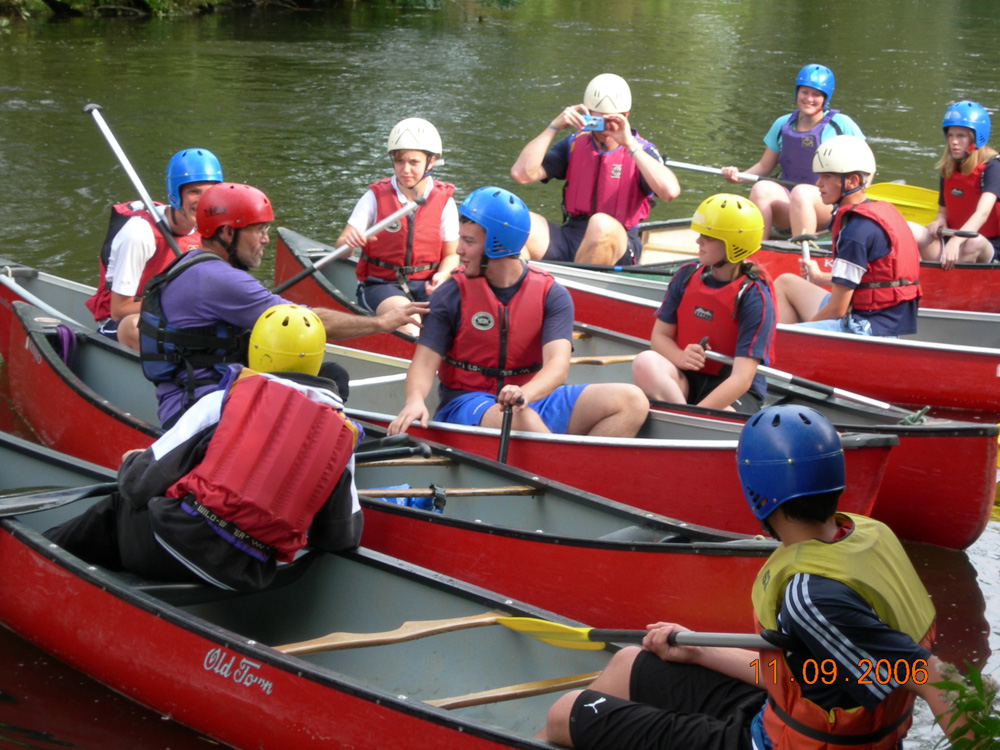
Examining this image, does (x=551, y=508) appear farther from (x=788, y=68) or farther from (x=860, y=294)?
(x=788, y=68)

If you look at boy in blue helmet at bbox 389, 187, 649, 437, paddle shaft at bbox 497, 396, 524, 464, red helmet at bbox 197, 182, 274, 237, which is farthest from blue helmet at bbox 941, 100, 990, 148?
red helmet at bbox 197, 182, 274, 237

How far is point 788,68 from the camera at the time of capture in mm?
19234

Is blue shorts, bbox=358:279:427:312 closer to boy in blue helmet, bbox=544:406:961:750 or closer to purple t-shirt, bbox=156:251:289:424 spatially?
purple t-shirt, bbox=156:251:289:424

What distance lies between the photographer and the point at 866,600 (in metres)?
2.25

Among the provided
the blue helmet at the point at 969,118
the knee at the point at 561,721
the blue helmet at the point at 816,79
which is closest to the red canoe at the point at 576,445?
the knee at the point at 561,721

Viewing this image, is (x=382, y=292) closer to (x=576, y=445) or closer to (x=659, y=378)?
(x=659, y=378)

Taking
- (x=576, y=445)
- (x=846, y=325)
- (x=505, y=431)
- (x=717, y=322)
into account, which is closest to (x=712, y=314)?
(x=717, y=322)

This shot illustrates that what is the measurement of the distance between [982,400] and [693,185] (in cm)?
688

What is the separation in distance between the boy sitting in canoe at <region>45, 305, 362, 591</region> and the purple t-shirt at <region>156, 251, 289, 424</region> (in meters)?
0.86

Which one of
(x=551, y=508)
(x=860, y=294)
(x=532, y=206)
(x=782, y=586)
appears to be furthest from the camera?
(x=532, y=206)

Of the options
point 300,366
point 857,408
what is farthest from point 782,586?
point 857,408

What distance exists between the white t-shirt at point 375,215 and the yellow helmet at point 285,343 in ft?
9.20

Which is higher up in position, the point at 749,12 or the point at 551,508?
the point at 749,12

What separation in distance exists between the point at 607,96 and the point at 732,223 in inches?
92.8
